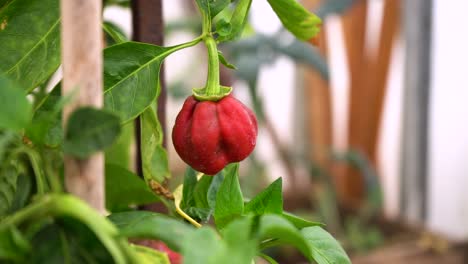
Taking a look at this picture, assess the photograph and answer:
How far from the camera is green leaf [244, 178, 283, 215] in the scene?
0.36 metres

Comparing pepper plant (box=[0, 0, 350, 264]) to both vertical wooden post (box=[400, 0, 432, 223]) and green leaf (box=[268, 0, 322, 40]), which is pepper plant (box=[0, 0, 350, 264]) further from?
vertical wooden post (box=[400, 0, 432, 223])

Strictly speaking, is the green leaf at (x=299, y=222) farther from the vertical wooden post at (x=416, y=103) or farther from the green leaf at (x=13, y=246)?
the vertical wooden post at (x=416, y=103)

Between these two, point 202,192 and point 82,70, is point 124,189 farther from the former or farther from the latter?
point 82,70

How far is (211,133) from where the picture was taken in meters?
0.37

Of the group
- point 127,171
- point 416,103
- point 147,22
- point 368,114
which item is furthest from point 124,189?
point 368,114

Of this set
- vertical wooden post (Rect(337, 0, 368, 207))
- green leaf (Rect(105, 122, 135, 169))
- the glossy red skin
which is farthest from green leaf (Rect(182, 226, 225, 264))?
vertical wooden post (Rect(337, 0, 368, 207))

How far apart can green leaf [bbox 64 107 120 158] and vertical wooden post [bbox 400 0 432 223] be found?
1.56 meters

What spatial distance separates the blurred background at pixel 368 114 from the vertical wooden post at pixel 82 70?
1.11 metres

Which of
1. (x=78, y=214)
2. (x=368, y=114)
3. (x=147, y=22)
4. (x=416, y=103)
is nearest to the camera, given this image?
(x=78, y=214)

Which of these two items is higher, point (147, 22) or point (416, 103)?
point (147, 22)

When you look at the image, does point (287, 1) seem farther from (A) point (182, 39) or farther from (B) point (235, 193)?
(A) point (182, 39)

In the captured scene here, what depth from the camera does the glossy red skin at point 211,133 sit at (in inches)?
14.6

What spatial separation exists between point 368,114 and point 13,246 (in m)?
1.75

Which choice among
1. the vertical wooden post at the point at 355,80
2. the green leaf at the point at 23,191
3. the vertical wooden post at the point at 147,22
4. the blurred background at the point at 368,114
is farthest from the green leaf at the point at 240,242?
Result: the vertical wooden post at the point at 355,80
